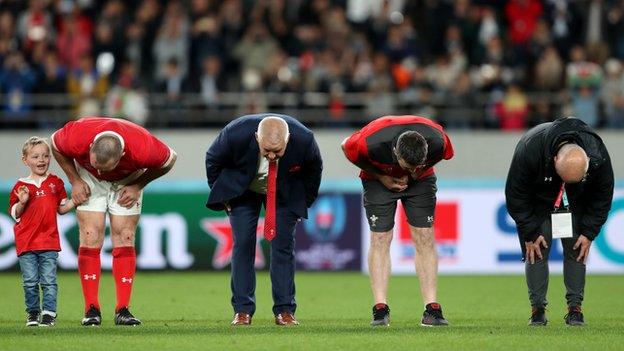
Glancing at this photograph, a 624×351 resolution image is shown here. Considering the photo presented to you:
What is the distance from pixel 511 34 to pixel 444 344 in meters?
14.8

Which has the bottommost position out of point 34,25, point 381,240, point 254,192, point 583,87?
point 381,240

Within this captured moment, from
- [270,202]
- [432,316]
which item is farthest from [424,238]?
[270,202]

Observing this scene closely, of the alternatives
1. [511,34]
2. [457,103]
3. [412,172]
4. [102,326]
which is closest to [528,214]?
[412,172]

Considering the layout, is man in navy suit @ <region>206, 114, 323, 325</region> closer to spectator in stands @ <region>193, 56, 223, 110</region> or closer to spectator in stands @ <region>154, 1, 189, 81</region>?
spectator in stands @ <region>193, 56, 223, 110</region>

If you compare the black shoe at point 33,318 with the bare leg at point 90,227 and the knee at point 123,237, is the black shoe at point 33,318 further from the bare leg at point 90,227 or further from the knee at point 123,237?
the knee at point 123,237

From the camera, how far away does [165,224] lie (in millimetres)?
19266

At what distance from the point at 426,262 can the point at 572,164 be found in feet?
5.57

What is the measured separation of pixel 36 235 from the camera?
1108 centimetres

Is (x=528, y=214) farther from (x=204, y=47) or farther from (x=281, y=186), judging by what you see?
(x=204, y=47)

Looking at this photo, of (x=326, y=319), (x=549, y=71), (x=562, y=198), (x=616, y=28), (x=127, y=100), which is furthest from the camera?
(x=616, y=28)

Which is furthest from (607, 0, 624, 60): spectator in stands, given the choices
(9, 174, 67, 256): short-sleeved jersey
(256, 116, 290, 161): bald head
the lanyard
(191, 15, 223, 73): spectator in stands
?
(9, 174, 67, 256): short-sleeved jersey

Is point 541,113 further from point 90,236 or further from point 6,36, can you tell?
point 90,236

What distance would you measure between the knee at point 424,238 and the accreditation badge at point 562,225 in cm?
107

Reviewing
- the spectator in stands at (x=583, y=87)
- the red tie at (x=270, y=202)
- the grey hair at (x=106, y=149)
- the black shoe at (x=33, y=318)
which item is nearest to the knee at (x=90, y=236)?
the black shoe at (x=33, y=318)
